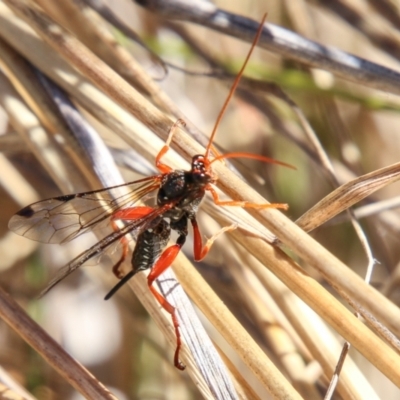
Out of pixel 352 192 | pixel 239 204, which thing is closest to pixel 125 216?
pixel 239 204

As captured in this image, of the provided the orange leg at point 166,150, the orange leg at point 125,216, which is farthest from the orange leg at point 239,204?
the orange leg at point 125,216

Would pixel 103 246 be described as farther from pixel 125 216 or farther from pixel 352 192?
pixel 352 192

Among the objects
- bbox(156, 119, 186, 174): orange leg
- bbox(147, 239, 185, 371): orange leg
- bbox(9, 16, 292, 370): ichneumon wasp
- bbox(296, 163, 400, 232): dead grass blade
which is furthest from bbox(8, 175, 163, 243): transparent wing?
bbox(296, 163, 400, 232): dead grass blade

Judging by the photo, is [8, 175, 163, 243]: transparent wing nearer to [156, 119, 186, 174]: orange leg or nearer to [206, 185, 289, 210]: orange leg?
[156, 119, 186, 174]: orange leg

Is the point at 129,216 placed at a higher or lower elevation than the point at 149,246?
higher

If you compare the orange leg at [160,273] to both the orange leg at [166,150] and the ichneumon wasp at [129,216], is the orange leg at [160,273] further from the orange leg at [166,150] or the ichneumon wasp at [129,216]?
the orange leg at [166,150]

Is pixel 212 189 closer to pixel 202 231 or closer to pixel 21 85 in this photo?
pixel 202 231
